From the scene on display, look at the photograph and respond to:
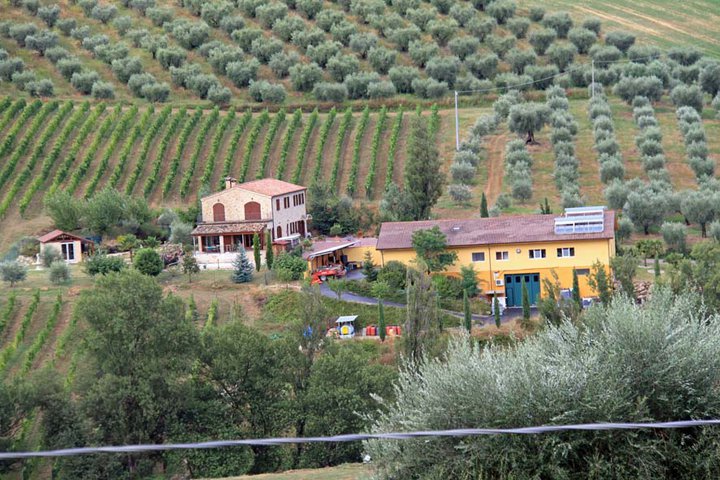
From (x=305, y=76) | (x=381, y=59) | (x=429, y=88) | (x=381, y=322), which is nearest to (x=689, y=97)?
(x=429, y=88)

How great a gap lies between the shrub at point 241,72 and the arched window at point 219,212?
26834mm

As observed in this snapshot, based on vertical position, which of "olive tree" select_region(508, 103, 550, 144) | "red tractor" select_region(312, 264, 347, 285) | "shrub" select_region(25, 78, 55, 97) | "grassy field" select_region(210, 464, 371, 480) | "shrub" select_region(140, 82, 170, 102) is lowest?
"grassy field" select_region(210, 464, 371, 480)

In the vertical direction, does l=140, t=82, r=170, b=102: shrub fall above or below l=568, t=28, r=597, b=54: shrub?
below

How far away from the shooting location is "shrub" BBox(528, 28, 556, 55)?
88.7 m

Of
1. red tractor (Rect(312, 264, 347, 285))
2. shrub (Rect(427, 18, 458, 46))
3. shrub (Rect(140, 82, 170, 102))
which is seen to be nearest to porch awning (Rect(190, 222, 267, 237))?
red tractor (Rect(312, 264, 347, 285))

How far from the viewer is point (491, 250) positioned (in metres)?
48.1

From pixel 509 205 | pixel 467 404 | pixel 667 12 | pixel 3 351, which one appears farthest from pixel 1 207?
pixel 667 12

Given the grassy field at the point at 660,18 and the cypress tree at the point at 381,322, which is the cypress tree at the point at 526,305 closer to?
the cypress tree at the point at 381,322

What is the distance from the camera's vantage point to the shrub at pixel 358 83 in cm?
7962

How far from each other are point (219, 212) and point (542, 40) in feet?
135

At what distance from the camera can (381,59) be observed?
83.5m

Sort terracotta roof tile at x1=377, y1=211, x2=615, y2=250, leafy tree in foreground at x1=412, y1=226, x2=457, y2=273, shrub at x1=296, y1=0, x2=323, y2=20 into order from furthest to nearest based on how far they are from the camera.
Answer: shrub at x1=296, y1=0, x2=323, y2=20 → terracotta roof tile at x1=377, y1=211, x2=615, y2=250 → leafy tree in foreground at x1=412, y1=226, x2=457, y2=273

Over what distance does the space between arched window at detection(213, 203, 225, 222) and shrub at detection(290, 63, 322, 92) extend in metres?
26.9

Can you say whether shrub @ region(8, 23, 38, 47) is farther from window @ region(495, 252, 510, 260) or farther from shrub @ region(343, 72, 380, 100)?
window @ region(495, 252, 510, 260)
